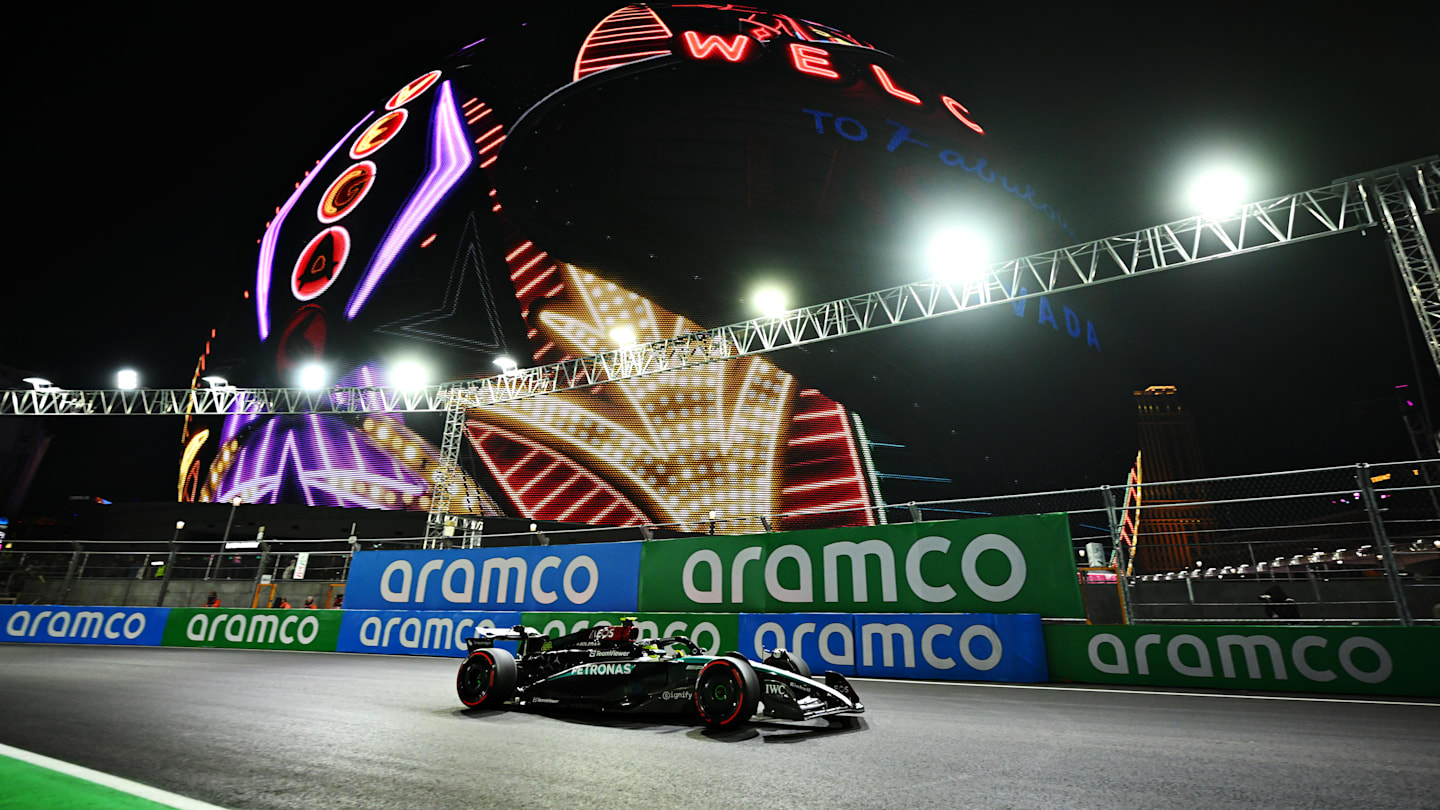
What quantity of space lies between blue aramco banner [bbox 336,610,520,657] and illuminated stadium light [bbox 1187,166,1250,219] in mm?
17854

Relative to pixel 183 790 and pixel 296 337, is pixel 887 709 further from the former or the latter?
pixel 296 337

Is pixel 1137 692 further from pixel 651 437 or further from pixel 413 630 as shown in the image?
pixel 651 437

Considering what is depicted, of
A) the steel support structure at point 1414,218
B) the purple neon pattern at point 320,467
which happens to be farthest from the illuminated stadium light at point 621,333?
the steel support structure at point 1414,218

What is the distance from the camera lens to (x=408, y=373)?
109 ft

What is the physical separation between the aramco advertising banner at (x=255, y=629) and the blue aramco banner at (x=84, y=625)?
1.38 ft

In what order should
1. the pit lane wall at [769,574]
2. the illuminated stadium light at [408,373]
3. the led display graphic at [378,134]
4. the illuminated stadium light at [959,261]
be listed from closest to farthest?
1. the pit lane wall at [769,574]
2. the illuminated stadium light at [959,261]
3. the illuminated stadium light at [408,373]
4. the led display graphic at [378,134]

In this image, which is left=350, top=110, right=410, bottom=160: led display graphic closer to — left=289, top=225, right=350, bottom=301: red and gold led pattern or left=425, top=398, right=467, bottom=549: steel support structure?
left=289, top=225, right=350, bottom=301: red and gold led pattern

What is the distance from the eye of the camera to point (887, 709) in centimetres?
554

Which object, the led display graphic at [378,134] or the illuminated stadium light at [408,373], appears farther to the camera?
the led display graphic at [378,134]

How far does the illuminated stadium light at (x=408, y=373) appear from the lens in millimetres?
32938

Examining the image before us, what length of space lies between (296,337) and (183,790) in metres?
40.4

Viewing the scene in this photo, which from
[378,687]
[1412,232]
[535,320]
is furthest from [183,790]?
[535,320]

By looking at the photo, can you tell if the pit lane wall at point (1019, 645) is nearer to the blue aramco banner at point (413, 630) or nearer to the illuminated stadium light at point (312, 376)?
the blue aramco banner at point (413, 630)

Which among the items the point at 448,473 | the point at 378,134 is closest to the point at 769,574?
the point at 448,473
